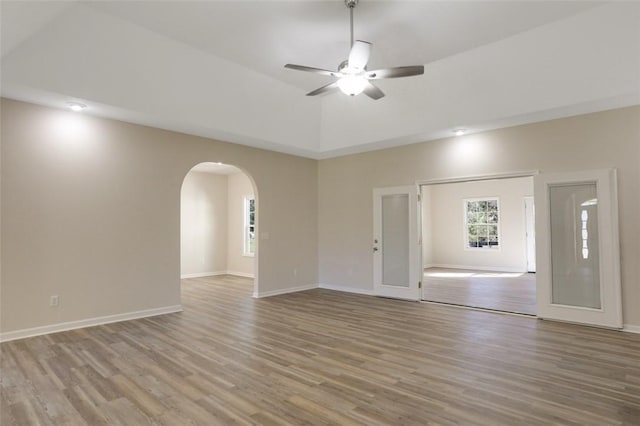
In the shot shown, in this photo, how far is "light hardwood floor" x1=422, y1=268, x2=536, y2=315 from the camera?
586 centimetres

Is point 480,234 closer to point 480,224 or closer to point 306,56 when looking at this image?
point 480,224

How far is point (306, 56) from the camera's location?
5.00m

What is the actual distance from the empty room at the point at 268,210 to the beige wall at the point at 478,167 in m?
0.03

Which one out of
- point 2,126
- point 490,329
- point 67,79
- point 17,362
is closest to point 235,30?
point 67,79

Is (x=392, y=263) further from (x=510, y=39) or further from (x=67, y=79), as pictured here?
(x=67, y=79)

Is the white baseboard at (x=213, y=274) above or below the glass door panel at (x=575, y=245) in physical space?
below

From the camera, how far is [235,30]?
172 inches

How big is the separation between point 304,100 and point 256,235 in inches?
104

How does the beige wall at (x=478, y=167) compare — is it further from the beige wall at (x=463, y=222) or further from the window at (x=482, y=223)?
the window at (x=482, y=223)

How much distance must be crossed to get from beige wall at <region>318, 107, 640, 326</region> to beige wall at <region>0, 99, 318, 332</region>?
8.23ft

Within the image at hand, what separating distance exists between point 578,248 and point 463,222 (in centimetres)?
658

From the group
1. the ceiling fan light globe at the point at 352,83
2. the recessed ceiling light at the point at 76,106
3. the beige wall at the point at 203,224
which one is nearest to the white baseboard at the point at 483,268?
the beige wall at the point at 203,224

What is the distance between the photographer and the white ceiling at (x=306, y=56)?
12.7 feet

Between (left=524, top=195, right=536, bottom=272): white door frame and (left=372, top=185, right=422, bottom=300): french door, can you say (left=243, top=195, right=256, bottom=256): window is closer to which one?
(left=372, top=185, right=422, bottom=300): french door
